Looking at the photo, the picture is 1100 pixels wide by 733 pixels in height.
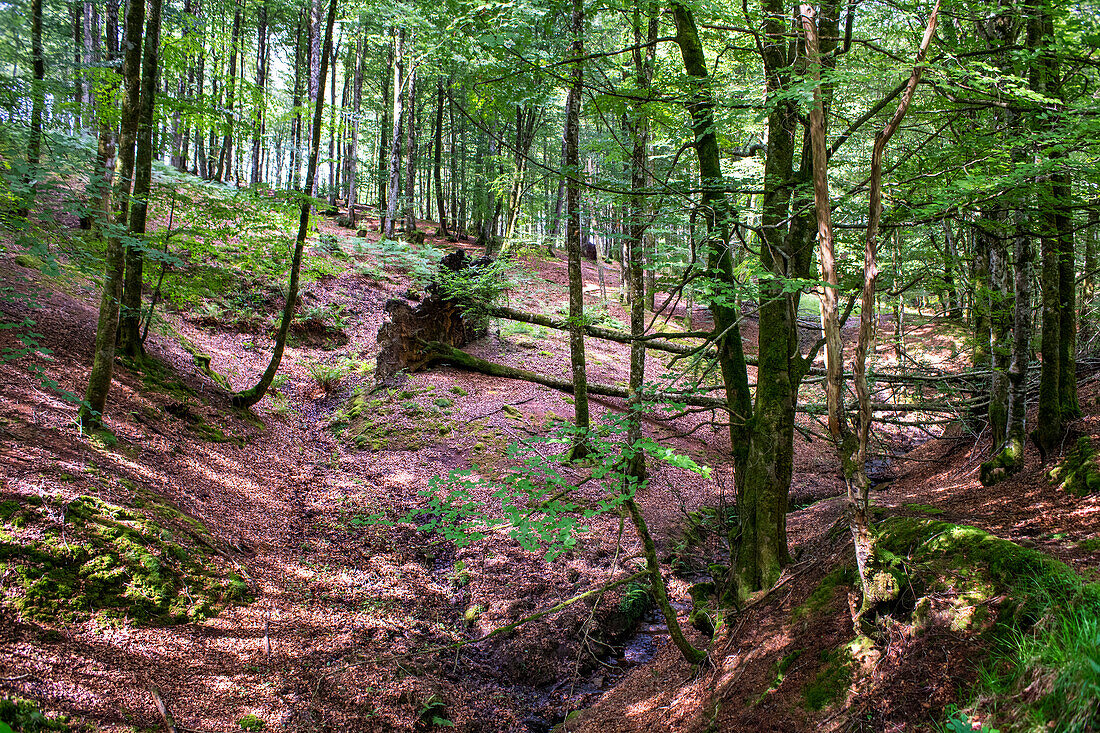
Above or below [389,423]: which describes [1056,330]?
above

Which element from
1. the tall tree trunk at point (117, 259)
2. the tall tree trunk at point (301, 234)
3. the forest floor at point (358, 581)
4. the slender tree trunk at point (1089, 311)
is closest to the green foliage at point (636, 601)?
the forest floor at point (358, 581)

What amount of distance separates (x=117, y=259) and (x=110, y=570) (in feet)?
11.6

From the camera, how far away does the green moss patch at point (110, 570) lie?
372 cm

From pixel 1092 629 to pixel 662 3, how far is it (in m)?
5.04

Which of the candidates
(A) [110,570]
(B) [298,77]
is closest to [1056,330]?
(A) [110,570]

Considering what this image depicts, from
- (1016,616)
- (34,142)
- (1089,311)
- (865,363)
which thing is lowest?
(1016,616)

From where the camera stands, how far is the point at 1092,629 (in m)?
2.13

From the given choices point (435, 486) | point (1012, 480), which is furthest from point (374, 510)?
point (1012, 480)

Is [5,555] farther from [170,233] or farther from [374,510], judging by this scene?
[170,233]

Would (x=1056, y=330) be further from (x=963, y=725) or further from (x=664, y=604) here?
(x=963, y=725)

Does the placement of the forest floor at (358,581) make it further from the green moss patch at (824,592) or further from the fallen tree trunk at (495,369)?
the fallen tree trunk at (495,369)

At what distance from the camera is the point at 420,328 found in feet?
42.0

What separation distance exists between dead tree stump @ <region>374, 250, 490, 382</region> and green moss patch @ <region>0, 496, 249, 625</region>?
7441 mm

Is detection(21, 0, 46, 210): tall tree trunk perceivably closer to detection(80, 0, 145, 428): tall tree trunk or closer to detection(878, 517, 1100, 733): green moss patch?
detection(80, 0, 145, 428): tall tree trunk
